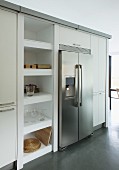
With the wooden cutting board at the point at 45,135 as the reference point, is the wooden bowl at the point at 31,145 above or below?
below

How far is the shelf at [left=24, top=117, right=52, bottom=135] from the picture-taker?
2.41 meters

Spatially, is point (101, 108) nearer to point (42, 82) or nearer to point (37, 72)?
point (42, 82)

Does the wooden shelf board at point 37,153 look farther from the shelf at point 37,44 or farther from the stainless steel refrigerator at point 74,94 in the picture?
the shelf at point 37,44

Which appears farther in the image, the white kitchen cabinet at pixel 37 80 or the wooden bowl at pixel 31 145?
the wooden bowl at pixel 31 145

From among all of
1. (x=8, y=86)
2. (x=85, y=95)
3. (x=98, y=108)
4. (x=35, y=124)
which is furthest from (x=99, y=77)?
(x=8, y=86)

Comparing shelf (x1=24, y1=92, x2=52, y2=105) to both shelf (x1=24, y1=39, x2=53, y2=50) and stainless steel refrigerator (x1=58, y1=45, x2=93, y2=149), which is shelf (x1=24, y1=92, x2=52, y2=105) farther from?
shelf (x1=24, y1=39, x2=53, y2=50)

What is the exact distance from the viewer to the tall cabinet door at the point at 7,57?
2043mm

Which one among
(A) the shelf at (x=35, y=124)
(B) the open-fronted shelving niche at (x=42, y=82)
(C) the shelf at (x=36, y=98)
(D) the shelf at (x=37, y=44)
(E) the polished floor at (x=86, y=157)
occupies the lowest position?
(E) the polished floor at (x=86, y=157)

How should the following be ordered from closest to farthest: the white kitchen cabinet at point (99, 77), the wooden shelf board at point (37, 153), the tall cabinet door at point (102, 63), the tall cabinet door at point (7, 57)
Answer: the tall cabinet door at point (7, 57) → the wooden shelf board at point (37, 153) → the white kitchen cabinet at point (99, 77) → the tall cabinet door at point (102, 63)

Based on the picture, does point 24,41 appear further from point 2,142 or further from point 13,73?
point 2,142

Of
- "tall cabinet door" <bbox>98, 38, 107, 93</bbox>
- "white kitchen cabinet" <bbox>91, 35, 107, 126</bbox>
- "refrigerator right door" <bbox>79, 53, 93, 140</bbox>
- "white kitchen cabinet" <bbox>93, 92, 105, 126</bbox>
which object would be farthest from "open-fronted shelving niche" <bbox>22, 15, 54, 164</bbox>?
"tall cabinet door" <bbox>98, 38, 107, 93</bbox>

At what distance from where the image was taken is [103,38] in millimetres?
3750

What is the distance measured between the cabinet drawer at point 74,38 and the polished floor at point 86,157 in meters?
2.04

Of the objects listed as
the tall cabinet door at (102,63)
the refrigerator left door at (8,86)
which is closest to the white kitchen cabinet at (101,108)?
the tall cabinet door at (102,63)
